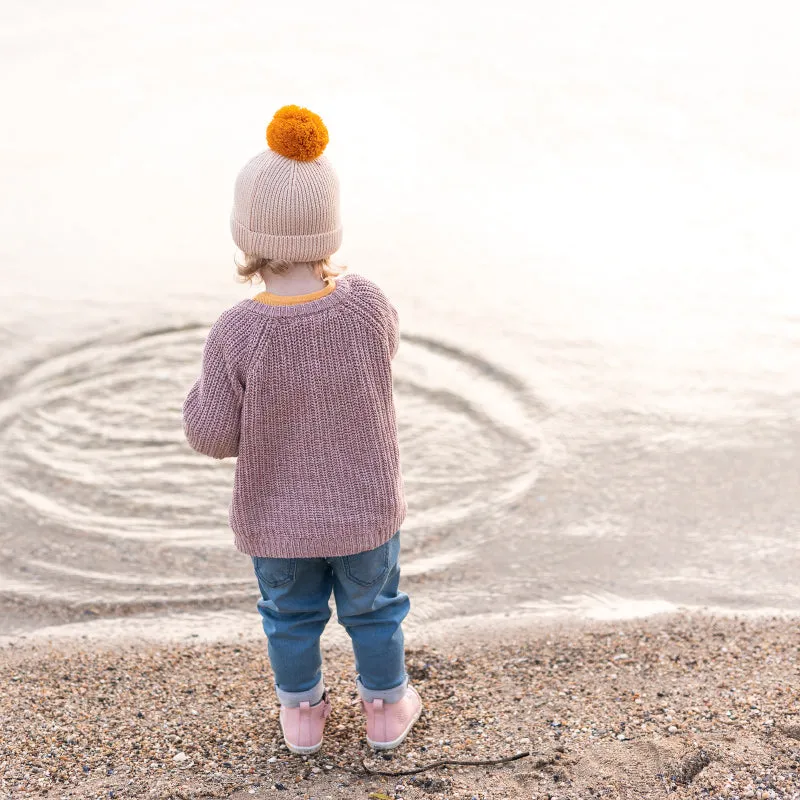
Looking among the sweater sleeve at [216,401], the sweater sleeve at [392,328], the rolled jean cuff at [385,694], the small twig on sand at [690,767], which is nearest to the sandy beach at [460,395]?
the small twig on sand at [690,767]

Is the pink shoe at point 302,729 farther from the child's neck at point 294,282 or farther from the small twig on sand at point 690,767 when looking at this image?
the child's neck at point 294,282

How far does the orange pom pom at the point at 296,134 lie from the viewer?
2.75 metres

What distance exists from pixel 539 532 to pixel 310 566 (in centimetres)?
204

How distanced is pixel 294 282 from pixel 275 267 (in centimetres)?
6

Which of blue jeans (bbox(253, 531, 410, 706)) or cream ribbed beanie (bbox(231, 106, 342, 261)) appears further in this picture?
blue jeans (bbox(253, 531, 410, 706))

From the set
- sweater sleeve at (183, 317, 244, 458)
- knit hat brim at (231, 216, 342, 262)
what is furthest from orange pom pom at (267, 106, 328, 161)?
sweater sleeve at (183, 317, 244, 458)

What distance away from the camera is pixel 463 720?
3.37 meters

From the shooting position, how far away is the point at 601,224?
812cm

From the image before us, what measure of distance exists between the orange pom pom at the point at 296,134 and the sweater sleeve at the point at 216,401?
444 millimetres

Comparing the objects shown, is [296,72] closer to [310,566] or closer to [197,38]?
[197,38]

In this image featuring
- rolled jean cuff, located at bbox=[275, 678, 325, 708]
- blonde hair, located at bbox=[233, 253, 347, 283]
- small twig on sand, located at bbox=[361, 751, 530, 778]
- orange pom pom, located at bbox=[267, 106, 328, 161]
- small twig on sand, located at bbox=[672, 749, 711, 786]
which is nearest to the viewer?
orange pom pom, located at bbox=[267, 106, 328, 161]

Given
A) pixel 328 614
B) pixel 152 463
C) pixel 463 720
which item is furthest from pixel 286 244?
pixel 152 463

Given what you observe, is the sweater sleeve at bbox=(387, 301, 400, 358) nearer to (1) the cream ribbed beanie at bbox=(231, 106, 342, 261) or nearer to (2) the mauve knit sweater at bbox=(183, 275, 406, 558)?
(2) the mauve knit sweater at bbox=(183, 275, 406, 558)

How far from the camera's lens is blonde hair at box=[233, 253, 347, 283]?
286 cm
